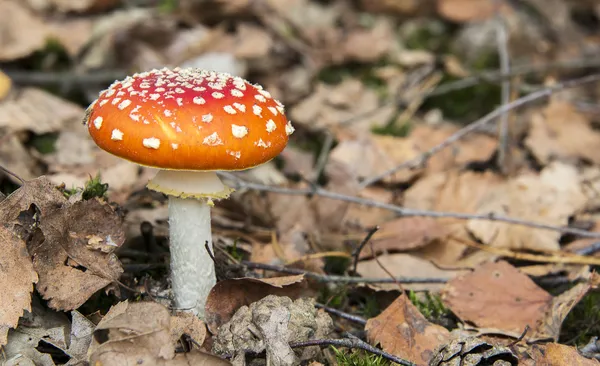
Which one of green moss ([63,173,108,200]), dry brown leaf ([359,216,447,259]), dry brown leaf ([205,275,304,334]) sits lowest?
dry brown leaf ([359,216,447,259])

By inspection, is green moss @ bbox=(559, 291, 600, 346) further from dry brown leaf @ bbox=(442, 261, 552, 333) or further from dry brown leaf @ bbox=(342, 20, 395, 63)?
dry brown leaf @ bbox=(342, 20, 395, 63)

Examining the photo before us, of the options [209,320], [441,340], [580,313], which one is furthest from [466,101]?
[209,320]

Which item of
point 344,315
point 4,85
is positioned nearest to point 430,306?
point 344,315

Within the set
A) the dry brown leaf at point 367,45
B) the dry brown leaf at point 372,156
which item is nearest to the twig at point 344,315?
the dry brown leaf at point 372,156

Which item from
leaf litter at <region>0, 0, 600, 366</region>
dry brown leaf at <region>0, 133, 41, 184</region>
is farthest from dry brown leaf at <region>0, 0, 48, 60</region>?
dry brown leaf at <region>0, 133, 41, 184</region>

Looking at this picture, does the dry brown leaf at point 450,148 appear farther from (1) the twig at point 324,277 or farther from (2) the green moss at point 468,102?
(1) the twig at point 324,277
